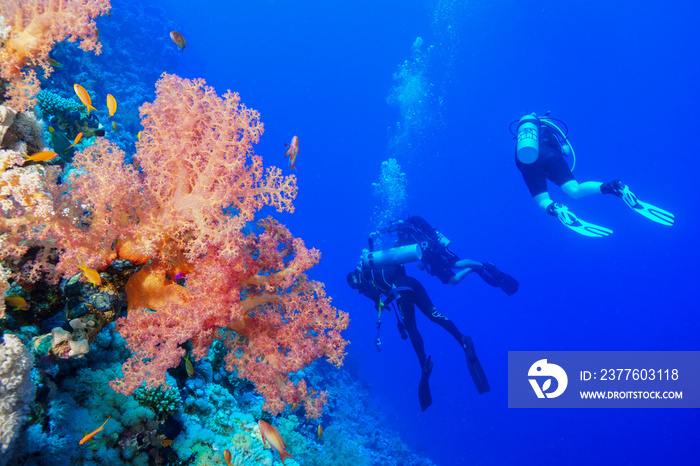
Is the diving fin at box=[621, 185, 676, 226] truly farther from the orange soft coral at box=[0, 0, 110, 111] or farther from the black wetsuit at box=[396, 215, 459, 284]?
the orange soft coral at box=[0, 0, 110, 111]

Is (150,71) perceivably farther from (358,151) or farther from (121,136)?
(358,151)

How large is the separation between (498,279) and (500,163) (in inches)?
4032

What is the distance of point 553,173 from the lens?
27.8ft

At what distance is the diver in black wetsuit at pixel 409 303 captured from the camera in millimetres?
7824

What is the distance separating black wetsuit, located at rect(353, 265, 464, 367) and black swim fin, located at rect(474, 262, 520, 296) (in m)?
2.39

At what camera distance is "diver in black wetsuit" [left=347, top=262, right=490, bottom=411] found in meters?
7.82

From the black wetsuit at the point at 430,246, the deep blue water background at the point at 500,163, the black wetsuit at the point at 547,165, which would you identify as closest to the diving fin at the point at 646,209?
the black wetsuit at the point at 547,165

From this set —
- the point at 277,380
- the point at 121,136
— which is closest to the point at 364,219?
the point at 121,136

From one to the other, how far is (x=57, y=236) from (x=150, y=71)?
70.4 feet

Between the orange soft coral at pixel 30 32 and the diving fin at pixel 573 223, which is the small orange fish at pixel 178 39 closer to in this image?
the orange soft coral at pixel 30 32

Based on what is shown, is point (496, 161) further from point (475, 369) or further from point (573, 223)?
point (475, 369)

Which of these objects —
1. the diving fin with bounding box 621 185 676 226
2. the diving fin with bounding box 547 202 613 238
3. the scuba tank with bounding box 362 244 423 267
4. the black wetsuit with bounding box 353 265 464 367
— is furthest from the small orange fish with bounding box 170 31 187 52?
the diving fin with bounding box 621 185 676 226

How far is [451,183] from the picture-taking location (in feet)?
330

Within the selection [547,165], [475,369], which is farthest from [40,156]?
[547,165]
